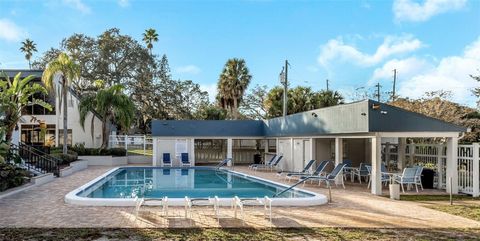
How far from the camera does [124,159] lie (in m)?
28.8

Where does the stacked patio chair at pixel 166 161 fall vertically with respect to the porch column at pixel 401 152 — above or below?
below

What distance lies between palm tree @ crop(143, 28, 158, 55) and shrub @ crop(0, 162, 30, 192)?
1356 inches

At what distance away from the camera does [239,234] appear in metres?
8.18

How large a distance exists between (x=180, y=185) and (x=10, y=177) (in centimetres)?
663

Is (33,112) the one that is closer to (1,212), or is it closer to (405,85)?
(1,212)

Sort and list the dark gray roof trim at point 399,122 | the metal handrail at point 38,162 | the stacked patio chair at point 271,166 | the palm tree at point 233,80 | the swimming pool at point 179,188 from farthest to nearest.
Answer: the palm tree at point 233,80 → the stacked patio chair at point 271,166 → the metal handrail at point 38,162 → the dark gray roof trim at point 399,122 → the swimming pool at point 179,188

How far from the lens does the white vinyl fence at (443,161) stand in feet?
45.5

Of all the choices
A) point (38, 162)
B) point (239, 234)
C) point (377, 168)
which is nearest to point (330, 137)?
point (377, 168)

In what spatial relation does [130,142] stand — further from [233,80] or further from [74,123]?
[233,80]

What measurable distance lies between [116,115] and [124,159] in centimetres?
309

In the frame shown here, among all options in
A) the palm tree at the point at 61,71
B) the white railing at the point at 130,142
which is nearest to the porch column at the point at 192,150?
the white railing at the point at 130,142

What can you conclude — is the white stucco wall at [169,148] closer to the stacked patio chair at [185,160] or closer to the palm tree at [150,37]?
the stacked patio chair at [185,160]

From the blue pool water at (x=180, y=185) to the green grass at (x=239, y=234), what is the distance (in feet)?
16.8

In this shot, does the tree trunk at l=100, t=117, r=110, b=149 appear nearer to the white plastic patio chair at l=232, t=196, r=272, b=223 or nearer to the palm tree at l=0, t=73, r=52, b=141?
the palm tree at l=0, t=73, r=52, b=141
